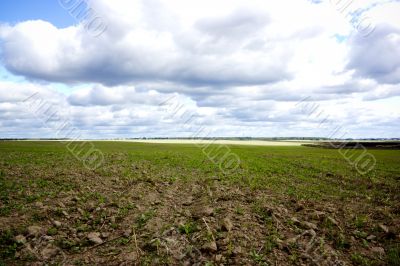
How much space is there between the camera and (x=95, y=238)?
1055cm

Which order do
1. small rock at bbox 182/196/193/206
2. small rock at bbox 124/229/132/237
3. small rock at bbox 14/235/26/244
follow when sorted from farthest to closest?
small rock at bbox 182/196/193/206
small rock at bbox 124/229/132/237
small rock at bbox 14/235/26/244

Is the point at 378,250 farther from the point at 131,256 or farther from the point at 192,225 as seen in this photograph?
the point at 131,256

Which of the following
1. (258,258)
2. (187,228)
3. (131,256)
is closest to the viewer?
(258,258)

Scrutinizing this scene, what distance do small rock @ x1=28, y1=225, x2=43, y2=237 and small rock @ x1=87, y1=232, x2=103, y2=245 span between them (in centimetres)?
167

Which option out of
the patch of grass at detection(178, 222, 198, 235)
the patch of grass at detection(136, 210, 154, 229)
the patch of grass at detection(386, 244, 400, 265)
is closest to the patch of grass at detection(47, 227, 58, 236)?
the patch of grass at detection(136, 210, 154, 229)

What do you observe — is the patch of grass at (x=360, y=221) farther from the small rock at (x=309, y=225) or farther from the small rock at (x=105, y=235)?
the small rock at (x=105, y=235)

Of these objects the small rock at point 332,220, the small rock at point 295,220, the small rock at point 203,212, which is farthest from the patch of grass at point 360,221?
the small rock at point 203,212

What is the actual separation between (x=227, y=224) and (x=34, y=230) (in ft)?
20.8

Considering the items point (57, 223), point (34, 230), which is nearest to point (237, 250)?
point (57, 223)

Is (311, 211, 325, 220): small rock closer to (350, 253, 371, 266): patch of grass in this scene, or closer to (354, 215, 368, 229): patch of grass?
(354, 215, 368, 229): patch of grass

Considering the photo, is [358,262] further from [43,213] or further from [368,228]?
[43,213]

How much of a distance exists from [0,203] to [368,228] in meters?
14.7

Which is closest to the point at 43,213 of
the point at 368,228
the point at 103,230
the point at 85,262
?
the point at 103,230

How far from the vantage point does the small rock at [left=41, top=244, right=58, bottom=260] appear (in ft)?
31.4
